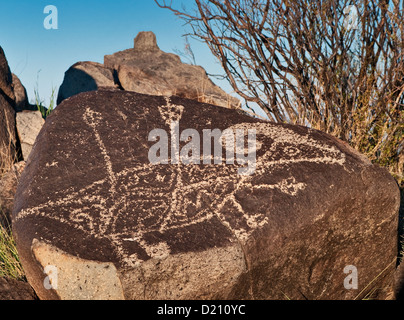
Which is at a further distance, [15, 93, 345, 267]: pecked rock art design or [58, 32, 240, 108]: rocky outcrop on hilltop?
[58, 32, 240, 108]: rocky outcrop on hilltop

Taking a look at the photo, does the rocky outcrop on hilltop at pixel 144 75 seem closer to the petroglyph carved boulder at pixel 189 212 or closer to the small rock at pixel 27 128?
the small rock at pixel 27 128

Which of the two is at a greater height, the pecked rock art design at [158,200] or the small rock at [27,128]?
the small rock at [27,128]

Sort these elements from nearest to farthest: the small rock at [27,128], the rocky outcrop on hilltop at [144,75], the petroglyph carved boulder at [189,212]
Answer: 1. the petroglyph carved boulder at [189,212]
2. the small rock at [27,128]
3. the rocky outcrop on hilltop at [144,75]

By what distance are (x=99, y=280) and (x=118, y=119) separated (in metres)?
1.07

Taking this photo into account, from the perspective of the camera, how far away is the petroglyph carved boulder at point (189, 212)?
2.62 m

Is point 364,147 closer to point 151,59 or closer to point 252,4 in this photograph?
point 252,4

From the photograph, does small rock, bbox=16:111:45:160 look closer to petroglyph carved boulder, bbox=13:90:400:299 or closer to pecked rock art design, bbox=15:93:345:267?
petroglyph carved boulder, bbox=13:90:400:299

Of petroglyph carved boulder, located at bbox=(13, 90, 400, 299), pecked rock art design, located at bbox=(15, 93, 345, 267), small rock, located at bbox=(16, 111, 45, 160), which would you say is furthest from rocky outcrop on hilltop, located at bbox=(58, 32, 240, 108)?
pecked rock art design, located at bbox=(15, 93, 345, 267)

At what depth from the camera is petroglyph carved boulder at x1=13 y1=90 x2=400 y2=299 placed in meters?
2.62

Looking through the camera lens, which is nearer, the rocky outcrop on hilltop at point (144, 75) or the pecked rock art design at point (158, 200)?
the pecked rock art design at point (158, 200)

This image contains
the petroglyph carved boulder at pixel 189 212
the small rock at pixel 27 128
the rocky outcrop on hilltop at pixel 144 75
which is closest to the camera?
the petroglyph carved boulder at pixel 189 212

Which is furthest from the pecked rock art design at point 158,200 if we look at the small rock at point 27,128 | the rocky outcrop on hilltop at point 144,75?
the rocky outcrop on hilltop at point 144,75

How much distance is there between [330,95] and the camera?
5367 mm
